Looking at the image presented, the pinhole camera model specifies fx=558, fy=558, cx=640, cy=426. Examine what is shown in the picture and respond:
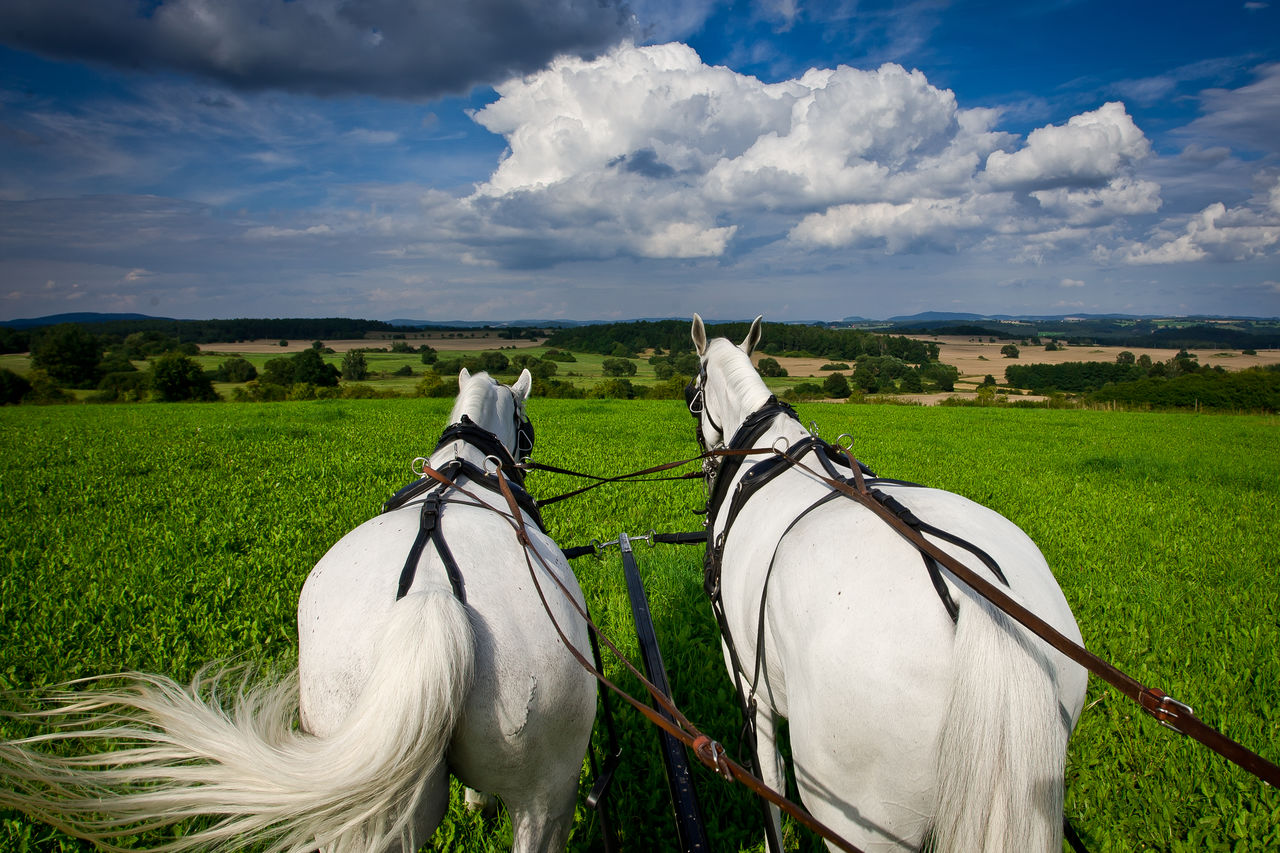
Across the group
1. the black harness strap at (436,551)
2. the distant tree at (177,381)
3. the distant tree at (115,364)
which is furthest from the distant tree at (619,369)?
the black harness strap at (436,551)

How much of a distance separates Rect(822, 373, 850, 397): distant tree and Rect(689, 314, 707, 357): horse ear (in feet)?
122

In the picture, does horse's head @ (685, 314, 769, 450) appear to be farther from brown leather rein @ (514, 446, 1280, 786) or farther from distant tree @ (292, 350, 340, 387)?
distant tree @ (292, 350, 340, 387)

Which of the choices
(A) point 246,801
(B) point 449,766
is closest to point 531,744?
(B) point 449,766

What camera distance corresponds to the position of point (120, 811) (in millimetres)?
1623

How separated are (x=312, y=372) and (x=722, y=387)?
4762 centimetres

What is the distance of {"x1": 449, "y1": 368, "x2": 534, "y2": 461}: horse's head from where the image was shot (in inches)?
135

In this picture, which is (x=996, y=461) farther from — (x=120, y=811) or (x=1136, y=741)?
(x=120, y=811)

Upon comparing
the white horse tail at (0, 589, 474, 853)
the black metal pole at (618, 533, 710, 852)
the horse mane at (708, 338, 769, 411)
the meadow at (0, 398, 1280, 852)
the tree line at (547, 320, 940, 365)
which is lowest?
the meadow at (0, 398, 1280, 852)

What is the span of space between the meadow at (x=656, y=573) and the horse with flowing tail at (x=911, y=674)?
180 mm

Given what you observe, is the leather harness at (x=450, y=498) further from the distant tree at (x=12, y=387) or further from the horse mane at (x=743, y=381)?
the distant tree at (x=12, y=387)

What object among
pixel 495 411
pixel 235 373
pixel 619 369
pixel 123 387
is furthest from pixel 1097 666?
pixel 235 373

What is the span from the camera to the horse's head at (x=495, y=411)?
3.42m

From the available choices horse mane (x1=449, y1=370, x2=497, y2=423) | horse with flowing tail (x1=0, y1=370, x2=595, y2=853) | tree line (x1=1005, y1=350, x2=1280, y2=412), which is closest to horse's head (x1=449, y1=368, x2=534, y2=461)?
horse mane (x1=449, y1=370, x2=497, y2=423)

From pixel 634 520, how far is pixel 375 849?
6.29 m
